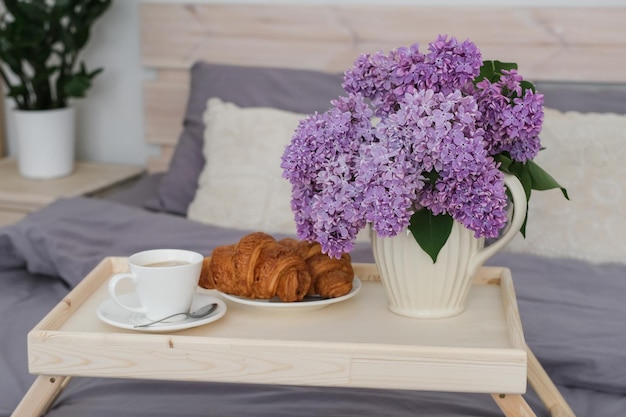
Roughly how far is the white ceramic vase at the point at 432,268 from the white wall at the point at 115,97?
1651 millimetres

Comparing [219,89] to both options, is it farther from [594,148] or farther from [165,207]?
[594,148]

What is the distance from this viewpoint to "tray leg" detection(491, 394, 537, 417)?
1.03m

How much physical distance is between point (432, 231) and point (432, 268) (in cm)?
6

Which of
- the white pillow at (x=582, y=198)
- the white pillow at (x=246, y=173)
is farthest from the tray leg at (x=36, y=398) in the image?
the white pillow at (x=582, y=198)

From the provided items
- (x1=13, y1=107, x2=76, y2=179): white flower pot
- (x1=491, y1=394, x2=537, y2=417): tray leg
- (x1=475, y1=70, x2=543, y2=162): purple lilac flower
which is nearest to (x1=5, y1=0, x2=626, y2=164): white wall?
(x1=13, y1=107, x2=76, y2=179): white flower pot

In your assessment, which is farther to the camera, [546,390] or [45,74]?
[45,74]

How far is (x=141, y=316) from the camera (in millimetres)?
1125

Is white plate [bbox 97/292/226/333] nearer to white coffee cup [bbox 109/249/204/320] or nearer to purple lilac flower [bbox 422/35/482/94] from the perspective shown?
white coffee cup [bbox 109/249/204/320]

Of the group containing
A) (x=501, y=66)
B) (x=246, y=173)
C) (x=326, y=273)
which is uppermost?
(x=501, y=66)

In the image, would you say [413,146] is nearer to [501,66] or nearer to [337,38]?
[501,66]

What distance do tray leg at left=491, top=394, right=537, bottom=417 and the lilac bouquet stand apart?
0.61ft

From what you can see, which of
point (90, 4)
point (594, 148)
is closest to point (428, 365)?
point (594, 148)

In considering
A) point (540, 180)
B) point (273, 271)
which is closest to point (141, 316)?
point (273, 271)

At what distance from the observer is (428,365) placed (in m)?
1.00
